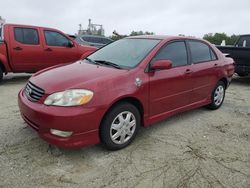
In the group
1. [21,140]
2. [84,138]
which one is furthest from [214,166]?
[21,140]

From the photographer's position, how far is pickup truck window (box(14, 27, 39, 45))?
793cm

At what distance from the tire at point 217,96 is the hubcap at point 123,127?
2438 mm

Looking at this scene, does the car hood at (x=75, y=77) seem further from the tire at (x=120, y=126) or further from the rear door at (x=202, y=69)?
the rear door at (x=202, y=69)

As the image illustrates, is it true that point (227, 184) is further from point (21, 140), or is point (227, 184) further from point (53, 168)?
point (21, 140)

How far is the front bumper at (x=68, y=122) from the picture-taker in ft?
10.4

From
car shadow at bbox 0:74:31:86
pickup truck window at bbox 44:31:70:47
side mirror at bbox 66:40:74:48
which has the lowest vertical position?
car shadow at bbox 0:74:31:86

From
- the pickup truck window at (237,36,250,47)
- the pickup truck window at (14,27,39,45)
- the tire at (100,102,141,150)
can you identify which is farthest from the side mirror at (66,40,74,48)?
the pickup truck window at (237,36,250,47)

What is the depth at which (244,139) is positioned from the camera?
14.0 ft

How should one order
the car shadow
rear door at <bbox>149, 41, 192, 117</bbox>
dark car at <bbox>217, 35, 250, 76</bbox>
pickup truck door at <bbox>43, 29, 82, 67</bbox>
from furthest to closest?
dark car at <bbox>217, 35, 250, 76</bbox> < pickup truck door at <bbox>43, 29, 82, 67</bbox> < the car shadow < rear door at <bbox>149, 41, 192, 117</bbox>

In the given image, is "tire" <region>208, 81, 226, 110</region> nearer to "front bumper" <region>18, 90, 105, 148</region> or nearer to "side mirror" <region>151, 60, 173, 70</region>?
"side mirror" <region>151, 60, 173, 70</region>

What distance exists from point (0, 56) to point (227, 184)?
677cm

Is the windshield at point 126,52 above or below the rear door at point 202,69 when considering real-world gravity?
above

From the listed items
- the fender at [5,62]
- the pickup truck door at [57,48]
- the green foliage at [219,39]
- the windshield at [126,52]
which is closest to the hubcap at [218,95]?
the windshield at [126,52]

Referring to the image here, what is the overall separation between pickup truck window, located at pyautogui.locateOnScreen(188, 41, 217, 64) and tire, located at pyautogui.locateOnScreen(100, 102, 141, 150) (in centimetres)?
181
